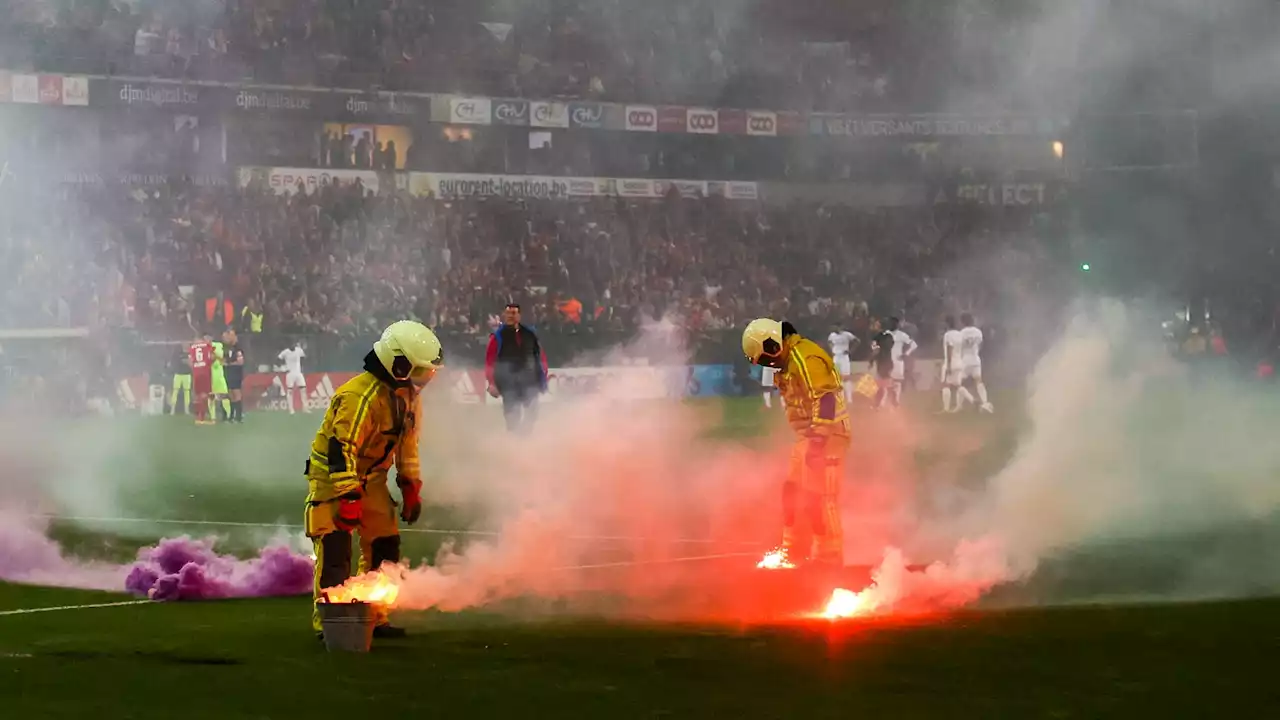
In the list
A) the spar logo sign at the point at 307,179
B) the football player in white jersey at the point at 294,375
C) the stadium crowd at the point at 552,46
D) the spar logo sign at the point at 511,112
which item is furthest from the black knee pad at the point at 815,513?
the spar logo sign at the point at 307,179

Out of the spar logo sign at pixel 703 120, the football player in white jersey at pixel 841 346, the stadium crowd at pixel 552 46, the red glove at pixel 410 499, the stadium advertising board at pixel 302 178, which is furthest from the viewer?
the stadium advertising board at pixel 302 178

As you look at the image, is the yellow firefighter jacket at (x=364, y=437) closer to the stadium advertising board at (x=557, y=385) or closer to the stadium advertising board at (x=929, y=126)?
the stadium advertising board at (x=929, y=126)

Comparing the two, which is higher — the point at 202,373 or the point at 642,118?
the point at 642,118

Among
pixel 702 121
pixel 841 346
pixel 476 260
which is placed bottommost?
pixel 841 346

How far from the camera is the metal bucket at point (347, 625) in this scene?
7.02 meters

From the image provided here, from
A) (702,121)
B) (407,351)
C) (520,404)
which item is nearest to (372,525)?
(407,351)

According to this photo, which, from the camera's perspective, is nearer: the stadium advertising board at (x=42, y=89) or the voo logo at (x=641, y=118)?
the stadium advertising board at (x=42, y=89)

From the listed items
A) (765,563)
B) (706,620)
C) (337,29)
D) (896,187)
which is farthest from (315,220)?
(706,620)

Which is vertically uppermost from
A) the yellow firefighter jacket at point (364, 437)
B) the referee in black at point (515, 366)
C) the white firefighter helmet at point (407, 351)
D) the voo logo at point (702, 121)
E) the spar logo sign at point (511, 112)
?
the spar logo sign at point (511, 112)

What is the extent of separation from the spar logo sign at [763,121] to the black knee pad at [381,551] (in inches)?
703

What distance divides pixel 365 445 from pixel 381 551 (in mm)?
703

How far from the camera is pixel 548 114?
94.1ft

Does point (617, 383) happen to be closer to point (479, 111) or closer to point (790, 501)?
point (479, 111)

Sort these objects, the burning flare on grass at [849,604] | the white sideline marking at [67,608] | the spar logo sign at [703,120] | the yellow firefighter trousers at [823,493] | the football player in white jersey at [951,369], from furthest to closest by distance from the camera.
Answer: the football player in white jersey at [951,369] → the spar logo sign at [703,120] → the yellow firefighter trousers at [823,493] → the white sideline marking at [67,608] → the burning flare on grass at [849,604]
